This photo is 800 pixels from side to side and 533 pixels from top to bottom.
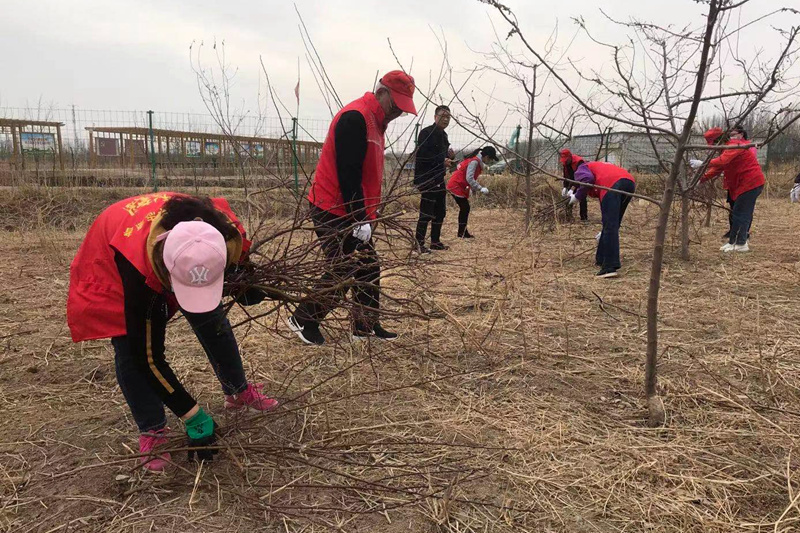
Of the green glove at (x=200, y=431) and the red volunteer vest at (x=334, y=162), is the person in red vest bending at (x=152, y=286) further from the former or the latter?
the red volunteer vest at (x=334, y=162)

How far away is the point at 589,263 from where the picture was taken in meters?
5.23

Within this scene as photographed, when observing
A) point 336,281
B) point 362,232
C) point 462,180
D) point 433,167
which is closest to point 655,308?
point 336,281

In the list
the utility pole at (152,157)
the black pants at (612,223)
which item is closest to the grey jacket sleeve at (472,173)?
the black pants at (612,223)

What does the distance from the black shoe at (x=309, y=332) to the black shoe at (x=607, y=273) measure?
9.12 ft

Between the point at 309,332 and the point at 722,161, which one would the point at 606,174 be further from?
the point at 309,332

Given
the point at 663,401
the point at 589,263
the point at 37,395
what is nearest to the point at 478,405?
the point at 663,401

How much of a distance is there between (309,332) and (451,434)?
1.24 meters

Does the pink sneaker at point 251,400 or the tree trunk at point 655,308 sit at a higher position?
the tree trunk at point 655,308

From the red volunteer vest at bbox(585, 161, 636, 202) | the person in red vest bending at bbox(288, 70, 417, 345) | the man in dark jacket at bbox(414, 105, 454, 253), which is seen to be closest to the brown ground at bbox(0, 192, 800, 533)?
the person in red vest bending at bbox(288, 70, 417, 345)

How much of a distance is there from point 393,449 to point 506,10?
62.5 inches

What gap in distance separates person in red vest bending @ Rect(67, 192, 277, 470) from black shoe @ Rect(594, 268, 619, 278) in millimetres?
3614

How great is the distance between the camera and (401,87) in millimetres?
2695

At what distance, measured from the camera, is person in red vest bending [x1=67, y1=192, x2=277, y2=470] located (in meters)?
1.36

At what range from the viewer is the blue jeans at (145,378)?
166 cm
